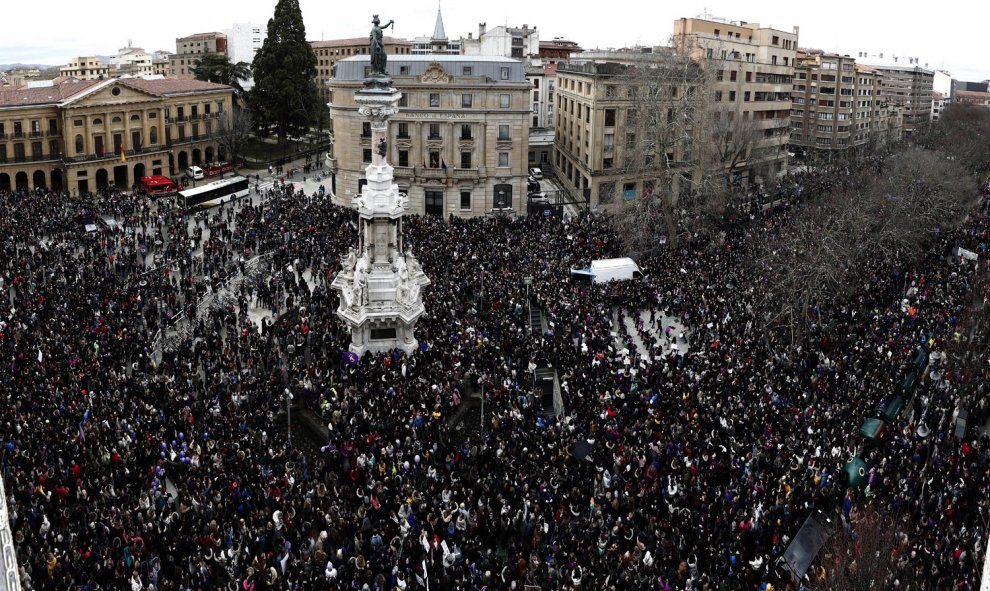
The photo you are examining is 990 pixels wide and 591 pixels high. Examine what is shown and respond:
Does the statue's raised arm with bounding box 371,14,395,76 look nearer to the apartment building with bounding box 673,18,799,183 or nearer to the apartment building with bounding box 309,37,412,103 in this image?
the apartment building with bounding box 673,18,799,183

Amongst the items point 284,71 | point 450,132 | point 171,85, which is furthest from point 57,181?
point 450,132

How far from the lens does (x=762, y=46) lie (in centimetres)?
8231

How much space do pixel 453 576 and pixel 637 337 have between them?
21340 mm

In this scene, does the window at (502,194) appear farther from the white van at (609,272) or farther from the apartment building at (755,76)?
the apartment building at (755,76)

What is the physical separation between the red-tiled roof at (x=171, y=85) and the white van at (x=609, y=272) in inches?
1913

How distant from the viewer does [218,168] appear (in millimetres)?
77750

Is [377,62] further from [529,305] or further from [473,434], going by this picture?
[473,434]

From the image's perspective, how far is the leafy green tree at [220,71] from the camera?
92.7 meters

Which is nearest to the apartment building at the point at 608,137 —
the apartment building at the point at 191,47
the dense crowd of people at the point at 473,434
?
the dense crowd of people at the point at 473,434

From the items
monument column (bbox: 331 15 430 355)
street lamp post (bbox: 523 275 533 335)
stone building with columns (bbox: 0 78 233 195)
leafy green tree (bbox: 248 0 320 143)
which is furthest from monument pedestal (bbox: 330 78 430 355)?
leafy green tree (bbox: 248 0 320 143)

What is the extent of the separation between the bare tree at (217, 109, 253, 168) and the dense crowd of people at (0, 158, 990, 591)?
117 feet

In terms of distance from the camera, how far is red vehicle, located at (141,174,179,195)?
6919 centimetres

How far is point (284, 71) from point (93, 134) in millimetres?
17761

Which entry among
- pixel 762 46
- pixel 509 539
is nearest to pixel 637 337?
pixel 509 539
